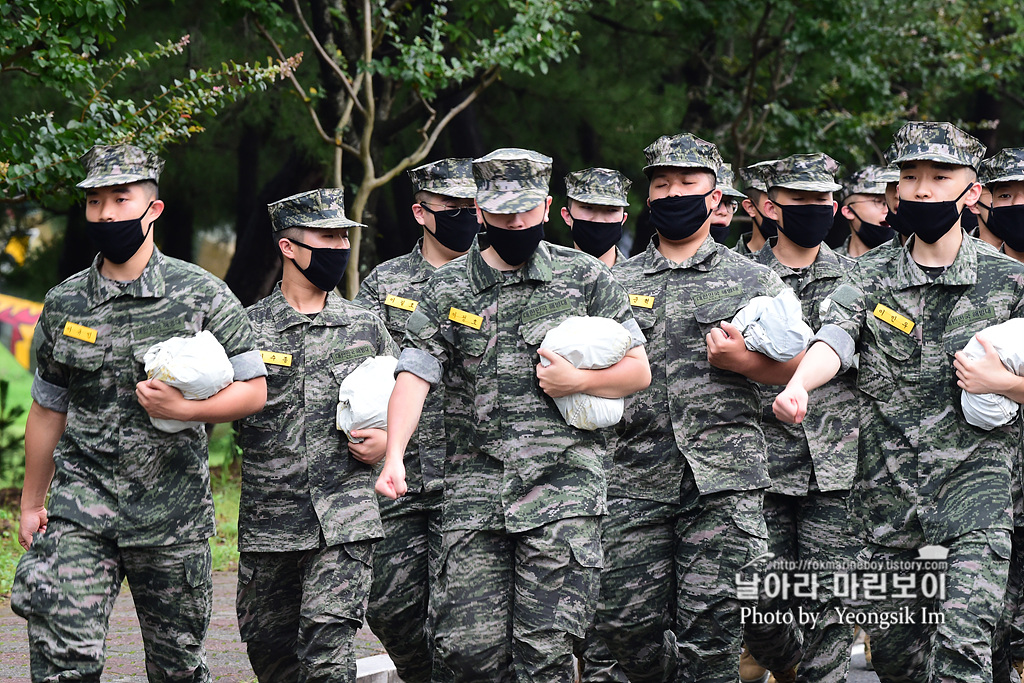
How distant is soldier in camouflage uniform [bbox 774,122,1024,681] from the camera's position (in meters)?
5.56

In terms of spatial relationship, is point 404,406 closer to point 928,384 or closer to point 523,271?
point 523,271

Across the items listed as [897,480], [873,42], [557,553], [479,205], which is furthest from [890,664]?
[873,42]

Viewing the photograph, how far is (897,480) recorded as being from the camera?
5848mm

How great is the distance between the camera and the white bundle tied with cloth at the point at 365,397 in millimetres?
6070

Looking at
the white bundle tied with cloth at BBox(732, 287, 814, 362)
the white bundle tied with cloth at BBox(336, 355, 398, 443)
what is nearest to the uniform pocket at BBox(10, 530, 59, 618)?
the white bundle tied with cloth at BBox(336, 355, 398, 443)

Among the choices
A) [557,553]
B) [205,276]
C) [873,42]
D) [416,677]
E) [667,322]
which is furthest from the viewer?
[873,42]

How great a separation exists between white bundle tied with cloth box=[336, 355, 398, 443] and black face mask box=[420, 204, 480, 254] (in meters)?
1.47

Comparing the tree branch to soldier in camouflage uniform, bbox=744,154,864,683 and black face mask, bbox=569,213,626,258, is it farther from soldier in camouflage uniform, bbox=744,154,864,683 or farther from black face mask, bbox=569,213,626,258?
soldier in camouflage uniform, bbox=744,154,864,683

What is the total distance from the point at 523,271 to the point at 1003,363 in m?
1.95

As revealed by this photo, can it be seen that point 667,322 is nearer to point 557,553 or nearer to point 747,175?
point 557,553

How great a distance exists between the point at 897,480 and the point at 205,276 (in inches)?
119

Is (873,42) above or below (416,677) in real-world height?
above

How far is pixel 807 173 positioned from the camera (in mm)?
7559

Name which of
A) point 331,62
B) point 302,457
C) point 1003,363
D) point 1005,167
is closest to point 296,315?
point 302,457
